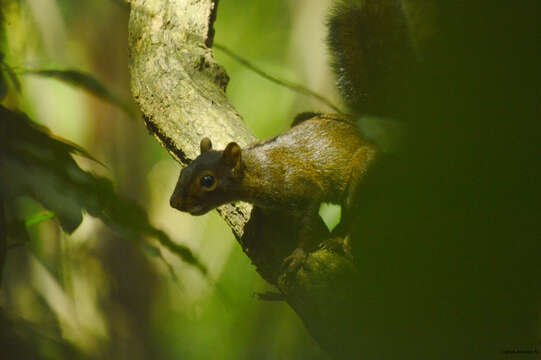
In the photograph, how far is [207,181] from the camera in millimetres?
938

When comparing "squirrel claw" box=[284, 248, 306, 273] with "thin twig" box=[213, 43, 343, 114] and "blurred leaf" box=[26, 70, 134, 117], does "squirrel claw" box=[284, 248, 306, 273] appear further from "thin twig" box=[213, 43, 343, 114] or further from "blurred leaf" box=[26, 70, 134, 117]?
"thin twig" box=[213, 43, 343, 114]

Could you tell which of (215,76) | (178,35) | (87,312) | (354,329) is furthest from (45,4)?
(354,329)

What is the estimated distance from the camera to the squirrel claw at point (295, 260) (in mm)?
857

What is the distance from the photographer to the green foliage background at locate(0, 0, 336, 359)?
147 cm

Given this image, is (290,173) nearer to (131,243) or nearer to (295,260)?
(295,260)

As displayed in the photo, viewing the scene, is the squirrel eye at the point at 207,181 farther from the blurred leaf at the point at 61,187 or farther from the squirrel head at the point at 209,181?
the blurred leaf at the point at 61,187

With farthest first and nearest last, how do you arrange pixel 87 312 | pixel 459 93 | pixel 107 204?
1. pixel 87 312
2. pixel 107 204
3. pixel 459 93

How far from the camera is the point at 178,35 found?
1.28 m

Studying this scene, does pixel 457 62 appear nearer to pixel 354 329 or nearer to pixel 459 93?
pixel 459 93

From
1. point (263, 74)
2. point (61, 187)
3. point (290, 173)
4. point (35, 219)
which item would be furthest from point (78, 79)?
point (263, 74)

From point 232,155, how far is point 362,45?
42cm

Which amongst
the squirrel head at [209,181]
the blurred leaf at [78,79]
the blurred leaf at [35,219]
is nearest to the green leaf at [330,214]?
the squirrel head at [209,181]

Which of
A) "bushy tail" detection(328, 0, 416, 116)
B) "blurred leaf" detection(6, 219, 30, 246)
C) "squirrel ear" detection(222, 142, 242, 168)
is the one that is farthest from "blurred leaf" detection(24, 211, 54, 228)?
"bushy tail" detection(328, 0, 416, 116)

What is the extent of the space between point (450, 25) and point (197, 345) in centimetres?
156
